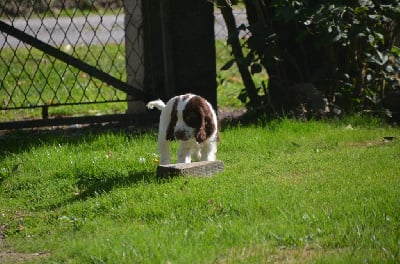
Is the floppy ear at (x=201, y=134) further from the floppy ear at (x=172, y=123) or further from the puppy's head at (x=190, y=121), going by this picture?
the floppy ear at (x=172, y=123)

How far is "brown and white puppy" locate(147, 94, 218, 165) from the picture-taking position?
6.40 meters

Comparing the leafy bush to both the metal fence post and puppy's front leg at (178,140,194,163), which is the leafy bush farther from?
puppy's front leg at (178,140,194,163)

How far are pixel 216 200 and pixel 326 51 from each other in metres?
3.78

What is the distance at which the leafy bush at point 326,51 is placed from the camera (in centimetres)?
830

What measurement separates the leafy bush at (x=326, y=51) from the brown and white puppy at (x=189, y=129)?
1961mm

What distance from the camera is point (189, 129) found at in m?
6.38

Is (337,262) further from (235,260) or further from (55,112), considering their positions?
(55,112)

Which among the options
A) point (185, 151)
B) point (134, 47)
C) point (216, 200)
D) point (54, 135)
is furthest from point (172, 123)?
point (134, 47)

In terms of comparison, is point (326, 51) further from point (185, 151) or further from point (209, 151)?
point (185, 151)

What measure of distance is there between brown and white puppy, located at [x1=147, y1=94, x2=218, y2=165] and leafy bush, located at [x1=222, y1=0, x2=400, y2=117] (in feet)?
6.43

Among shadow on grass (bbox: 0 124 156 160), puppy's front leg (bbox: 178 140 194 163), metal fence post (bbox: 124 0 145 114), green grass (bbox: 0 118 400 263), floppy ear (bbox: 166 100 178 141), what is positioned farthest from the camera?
metal fence post (bbox: 124 0 145 114)

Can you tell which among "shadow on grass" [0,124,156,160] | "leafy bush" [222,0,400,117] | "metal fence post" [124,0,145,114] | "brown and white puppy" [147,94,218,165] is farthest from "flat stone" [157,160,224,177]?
"metal fence post" [124,0,145,114]

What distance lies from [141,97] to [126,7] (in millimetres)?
1099

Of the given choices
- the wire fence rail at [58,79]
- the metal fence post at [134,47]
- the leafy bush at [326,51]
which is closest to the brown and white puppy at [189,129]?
the leafy bush at [326,51]
